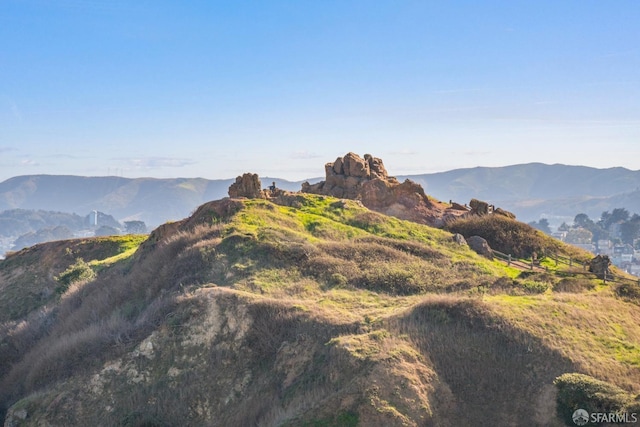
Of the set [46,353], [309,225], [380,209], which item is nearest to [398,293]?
[309,225]

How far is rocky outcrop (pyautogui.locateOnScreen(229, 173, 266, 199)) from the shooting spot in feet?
124

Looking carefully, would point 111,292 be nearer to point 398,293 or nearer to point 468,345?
point 398,293

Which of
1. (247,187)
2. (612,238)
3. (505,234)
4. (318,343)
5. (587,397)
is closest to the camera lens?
(587,397)

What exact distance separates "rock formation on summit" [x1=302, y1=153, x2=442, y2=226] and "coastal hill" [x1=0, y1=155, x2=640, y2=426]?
47.1ft

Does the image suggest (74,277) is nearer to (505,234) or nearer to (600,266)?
(505,234)

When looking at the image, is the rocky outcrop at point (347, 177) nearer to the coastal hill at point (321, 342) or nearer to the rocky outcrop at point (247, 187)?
the rocky outcrop at point (247, 187)

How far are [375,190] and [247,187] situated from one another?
1148 cm

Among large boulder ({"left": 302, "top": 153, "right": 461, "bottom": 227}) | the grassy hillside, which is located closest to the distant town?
large boulder ({"left": 302, "top": 153, "right": 461, "bottom": 227})

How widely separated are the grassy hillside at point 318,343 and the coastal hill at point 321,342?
0.20 feet

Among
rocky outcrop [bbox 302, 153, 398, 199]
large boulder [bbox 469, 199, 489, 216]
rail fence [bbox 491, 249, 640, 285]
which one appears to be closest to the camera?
rail fence [bbox 491, 249, 640, 285]

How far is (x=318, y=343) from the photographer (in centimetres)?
1844

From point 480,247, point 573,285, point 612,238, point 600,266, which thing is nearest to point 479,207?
point 480,247

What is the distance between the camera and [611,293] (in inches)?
965

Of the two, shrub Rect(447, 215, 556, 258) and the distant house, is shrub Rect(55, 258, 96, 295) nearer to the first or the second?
shrub Rect(447, 215, 556, 258)
